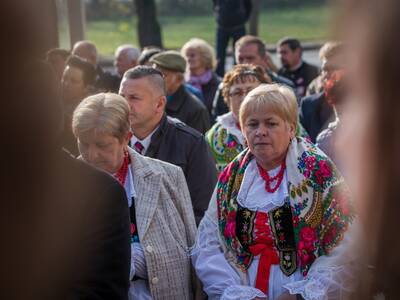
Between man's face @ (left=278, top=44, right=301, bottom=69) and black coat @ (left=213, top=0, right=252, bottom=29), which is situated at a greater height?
black coat @ (left=213, top=0, right=252, bottom=29)

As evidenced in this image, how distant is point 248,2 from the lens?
1341 cm

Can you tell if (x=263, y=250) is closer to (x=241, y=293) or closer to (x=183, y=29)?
(x=241, y=293)

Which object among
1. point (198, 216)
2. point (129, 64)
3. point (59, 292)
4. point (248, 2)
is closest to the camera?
point (59, 292)

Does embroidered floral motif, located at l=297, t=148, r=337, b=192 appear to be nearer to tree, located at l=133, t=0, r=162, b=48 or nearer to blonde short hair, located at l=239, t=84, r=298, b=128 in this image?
blonde short hair, located at l=239, t=84, r=298, b=128

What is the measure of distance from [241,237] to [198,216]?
106 cm

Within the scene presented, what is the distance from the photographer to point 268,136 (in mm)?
3842

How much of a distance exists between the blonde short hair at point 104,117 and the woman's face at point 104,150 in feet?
0.09

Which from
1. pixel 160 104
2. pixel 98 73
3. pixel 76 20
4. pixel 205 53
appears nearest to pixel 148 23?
pixel 76 20

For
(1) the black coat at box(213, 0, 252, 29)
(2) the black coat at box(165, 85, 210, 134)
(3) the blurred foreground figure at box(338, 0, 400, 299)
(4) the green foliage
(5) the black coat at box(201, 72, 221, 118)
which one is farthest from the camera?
(4) the green foliage

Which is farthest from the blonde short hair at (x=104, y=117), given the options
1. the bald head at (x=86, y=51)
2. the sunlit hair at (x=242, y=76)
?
the bald head at (x=86, y=51)

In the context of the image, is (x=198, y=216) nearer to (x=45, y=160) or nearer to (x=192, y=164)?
(x=192, y=164)

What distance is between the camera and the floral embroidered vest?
3.64 meters

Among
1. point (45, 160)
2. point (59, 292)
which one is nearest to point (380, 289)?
point (45, 160)

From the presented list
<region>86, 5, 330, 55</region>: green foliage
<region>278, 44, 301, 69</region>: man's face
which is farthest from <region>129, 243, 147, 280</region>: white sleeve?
<region>86, 5, 330, 55</region>: green foliage
